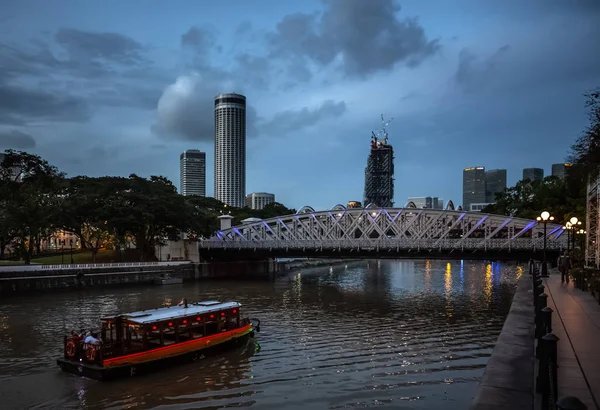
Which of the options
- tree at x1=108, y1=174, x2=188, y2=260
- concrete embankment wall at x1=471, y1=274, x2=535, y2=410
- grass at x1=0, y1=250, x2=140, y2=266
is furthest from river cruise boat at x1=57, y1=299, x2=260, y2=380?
grass at x1=0, y1=250, x2=140, y2=266

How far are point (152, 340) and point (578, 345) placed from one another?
18.9 m

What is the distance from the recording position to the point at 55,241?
436 feet

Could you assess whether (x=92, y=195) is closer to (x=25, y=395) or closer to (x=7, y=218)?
(x=7, y=218)

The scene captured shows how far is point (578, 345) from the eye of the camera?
16688 mm

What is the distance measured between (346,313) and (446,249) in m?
27.8

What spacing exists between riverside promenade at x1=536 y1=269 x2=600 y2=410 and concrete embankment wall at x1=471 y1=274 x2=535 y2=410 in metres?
0.86

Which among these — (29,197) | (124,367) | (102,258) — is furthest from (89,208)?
(124,367)

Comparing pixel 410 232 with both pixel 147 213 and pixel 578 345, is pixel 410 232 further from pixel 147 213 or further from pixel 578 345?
pixel 578 345

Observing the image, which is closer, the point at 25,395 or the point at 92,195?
the point at 25,395

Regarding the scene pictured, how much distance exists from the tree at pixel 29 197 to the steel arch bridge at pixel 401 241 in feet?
84.4

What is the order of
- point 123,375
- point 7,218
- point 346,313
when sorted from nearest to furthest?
point 123,375 < point 346,313 < point 7,218

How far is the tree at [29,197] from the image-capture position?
218ft

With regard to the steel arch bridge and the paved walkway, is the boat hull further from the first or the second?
the steel arch bridge

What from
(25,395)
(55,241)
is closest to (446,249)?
A: (25,395)
